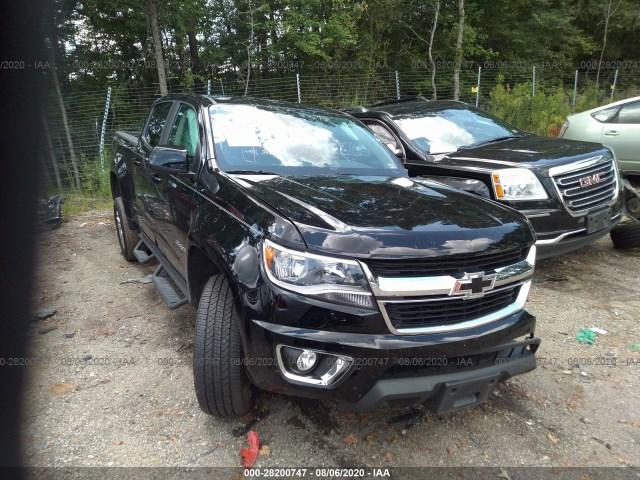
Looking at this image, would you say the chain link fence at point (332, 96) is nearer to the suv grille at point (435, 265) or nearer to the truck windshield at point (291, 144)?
the truck windshield at point (291, 144)

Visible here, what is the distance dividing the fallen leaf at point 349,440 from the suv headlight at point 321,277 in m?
0.91

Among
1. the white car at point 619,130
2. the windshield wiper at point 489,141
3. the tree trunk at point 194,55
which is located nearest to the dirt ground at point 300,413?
the windshield wiper at point 489,141

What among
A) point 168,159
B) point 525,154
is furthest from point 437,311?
point 525,154

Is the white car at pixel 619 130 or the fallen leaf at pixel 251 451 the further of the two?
the white car at pixel 619 130

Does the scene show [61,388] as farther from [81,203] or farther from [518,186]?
[81,203]

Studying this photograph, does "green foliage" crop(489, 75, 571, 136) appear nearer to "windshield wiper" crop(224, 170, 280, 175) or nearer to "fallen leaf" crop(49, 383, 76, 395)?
"windshield wiper" crop(224, 170, 280, 175)

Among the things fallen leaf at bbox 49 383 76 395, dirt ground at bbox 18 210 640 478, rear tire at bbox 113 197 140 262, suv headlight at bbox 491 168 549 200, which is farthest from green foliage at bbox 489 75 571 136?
fallen leaf at bbox 49 383 76 395

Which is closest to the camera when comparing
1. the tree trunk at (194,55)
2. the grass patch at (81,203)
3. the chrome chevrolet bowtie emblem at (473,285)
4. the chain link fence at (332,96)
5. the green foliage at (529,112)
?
the chrome chevrolet bowtie emblem at (473,285)

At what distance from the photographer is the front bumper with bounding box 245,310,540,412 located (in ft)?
6.50

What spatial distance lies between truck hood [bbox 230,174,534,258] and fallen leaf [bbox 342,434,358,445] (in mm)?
1098

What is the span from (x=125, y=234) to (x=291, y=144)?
2804mm

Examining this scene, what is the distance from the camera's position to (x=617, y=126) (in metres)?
7.32

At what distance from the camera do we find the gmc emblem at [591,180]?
4.36 metres

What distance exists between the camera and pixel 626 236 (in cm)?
525
